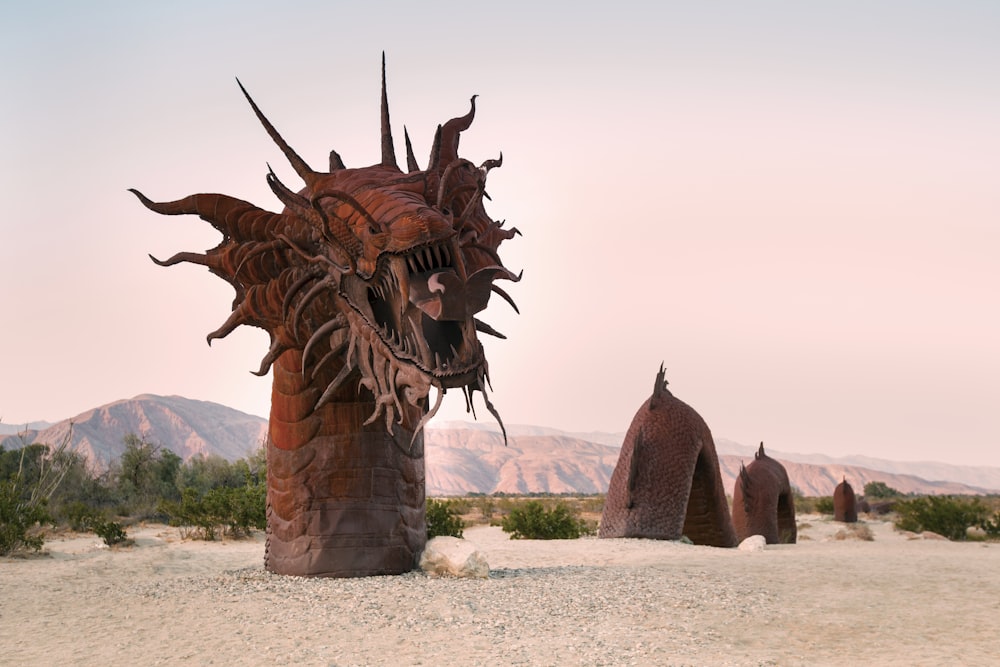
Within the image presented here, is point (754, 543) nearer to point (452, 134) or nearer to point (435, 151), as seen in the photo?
point (452, 134)

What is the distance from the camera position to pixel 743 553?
422 inches

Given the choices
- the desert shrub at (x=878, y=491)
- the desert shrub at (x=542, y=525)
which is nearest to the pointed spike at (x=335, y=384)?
the desert shrub at (x=542, y=525)

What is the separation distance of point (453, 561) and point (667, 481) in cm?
557

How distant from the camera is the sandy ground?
5.26m

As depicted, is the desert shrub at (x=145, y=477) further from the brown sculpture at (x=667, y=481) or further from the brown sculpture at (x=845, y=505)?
the brown sculpture at (x=845, y=505)

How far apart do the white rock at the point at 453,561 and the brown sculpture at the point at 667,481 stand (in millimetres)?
5091

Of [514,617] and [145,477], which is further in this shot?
[145,477]

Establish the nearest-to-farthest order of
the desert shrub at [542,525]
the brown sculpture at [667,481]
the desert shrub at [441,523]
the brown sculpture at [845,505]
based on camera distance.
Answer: the desert shrub at [441,523] → the brown sculpture at [667,481] → the desert shrub at [542,525] → the brown sculpture at [845,505]

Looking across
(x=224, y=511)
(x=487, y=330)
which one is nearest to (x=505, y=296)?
(x=487, y=330)

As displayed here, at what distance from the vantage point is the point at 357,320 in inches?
242

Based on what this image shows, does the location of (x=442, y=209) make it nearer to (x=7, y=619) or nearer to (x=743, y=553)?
(x=7, y=619)

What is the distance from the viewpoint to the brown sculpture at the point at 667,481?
1209cm

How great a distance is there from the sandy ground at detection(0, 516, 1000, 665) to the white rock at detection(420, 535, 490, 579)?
0.13 meters

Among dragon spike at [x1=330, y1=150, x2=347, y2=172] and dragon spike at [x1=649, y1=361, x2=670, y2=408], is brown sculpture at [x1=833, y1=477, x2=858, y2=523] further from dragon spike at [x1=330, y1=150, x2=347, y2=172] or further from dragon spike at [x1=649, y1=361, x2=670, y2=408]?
dragon spike at [x1=330, y1=150, x2=347, y2=172]
